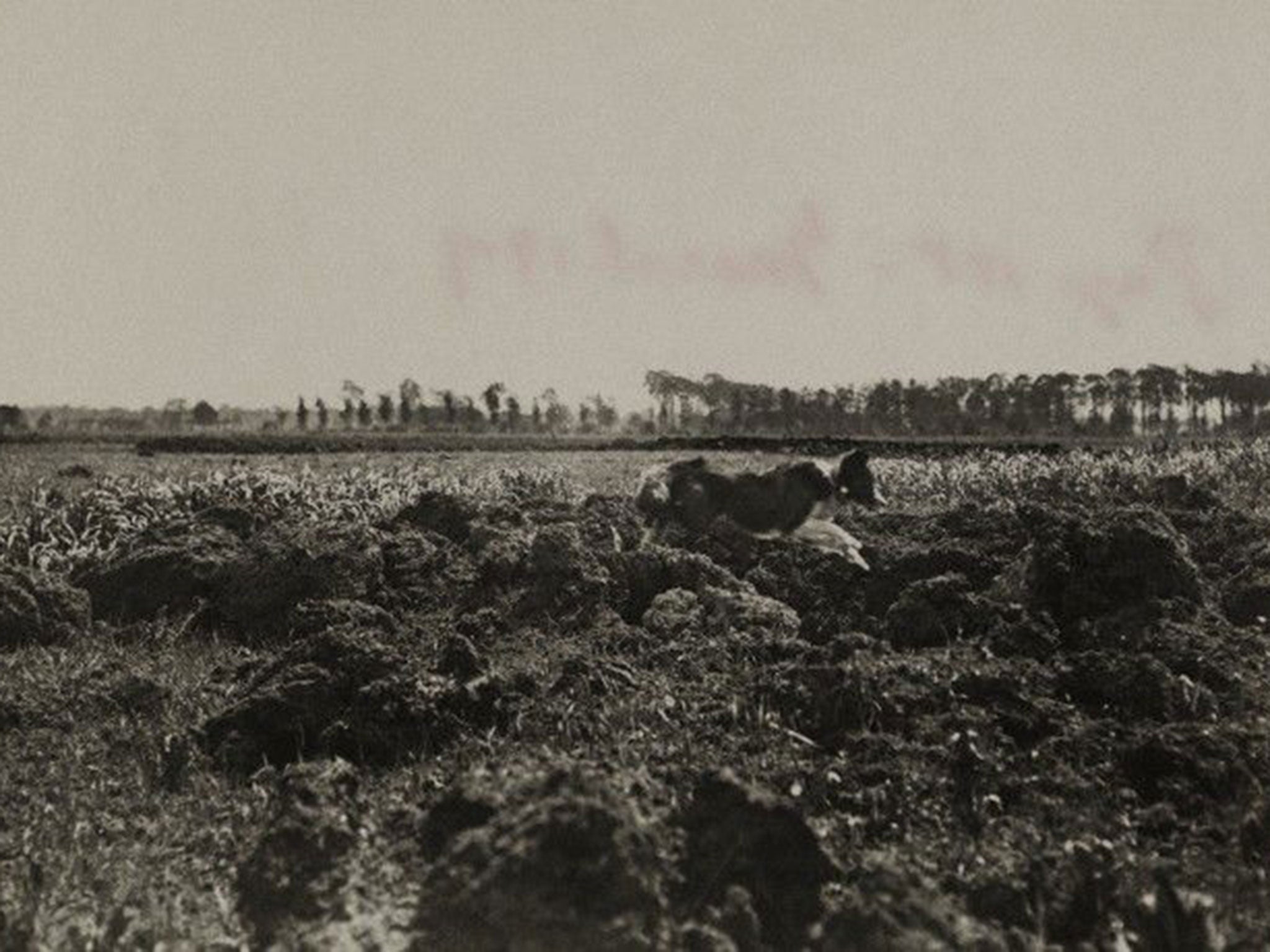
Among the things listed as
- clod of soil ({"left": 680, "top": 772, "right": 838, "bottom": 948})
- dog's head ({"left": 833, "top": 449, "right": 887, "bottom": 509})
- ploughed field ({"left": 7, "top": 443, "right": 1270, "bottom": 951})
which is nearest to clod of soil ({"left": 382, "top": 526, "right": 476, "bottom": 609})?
ploughed field ({"left": 7, "top": 443, "right": 1270, "bottom": 951})

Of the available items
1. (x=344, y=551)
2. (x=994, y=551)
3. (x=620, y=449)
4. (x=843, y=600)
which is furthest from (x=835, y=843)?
(x=620, y=449)

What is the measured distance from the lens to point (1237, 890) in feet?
14.1

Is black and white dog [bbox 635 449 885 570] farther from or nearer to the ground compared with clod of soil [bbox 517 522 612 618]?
farther from the ground

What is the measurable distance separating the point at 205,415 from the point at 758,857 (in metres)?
122

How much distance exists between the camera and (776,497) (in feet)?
20.7

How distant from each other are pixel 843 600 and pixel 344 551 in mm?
4559

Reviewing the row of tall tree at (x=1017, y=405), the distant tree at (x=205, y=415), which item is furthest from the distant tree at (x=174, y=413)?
the row of tall tree at (x=1017, y=405)

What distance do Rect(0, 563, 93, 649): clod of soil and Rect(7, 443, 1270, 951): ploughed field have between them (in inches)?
1.4

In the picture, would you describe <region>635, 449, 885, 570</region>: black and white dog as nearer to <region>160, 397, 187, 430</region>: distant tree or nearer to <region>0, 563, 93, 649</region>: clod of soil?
<region>0, 563, 93, 649</region>: clod of soil

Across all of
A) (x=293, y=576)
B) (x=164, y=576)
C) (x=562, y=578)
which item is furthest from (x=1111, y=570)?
(x=164, y=576)

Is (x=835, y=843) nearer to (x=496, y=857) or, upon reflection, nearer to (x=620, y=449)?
(x=496, y=857)

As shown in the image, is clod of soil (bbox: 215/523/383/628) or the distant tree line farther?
the distant tree line

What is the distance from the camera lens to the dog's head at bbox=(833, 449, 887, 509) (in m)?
6.27

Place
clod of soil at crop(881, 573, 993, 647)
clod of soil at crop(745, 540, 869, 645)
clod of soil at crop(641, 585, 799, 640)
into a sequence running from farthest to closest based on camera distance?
1. clod of soil at crop(745, 540, 869, 645)
2. clod of soil at crop(641, 585, 799, 640)
3. clod of soil at crop(881, 573, 993, 647)
